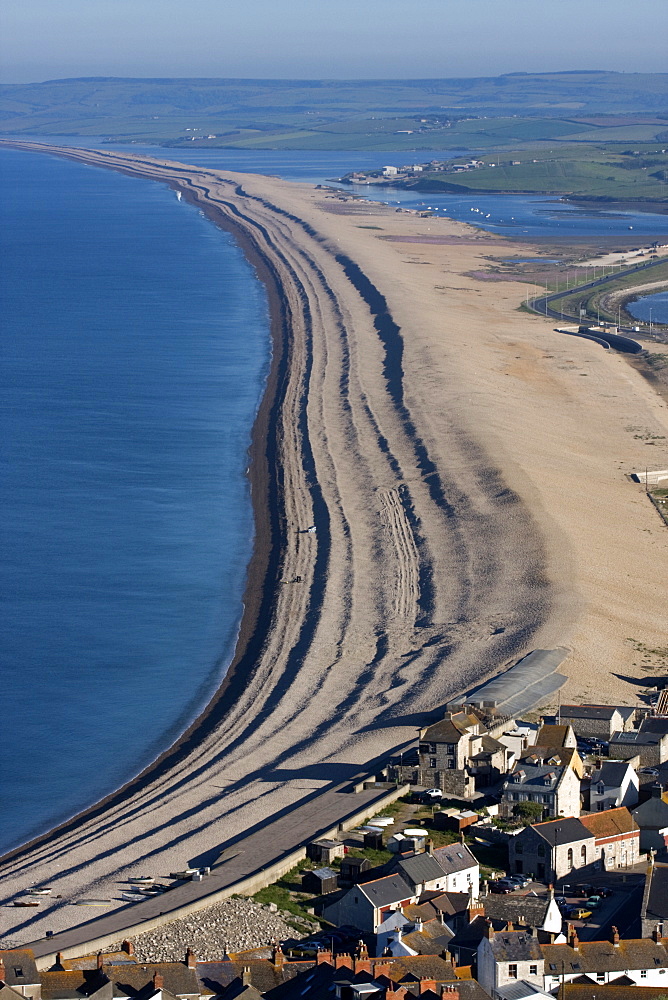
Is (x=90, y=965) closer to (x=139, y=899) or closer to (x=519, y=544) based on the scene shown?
(x=139, y=899)

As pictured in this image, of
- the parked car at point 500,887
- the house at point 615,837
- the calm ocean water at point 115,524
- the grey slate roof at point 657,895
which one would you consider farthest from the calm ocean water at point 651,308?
the grey slate roof at point 657,895

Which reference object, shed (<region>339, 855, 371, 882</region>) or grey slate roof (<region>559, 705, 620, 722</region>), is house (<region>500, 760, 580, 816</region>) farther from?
grey slate roof (<region>559, 705, 620, 722</region>)

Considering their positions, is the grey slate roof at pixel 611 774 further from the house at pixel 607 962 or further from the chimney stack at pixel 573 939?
the house at pixel 607 962

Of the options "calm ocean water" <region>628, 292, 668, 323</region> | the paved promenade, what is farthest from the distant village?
"calm ocean water" <region>628, 292, 668, 323</region>

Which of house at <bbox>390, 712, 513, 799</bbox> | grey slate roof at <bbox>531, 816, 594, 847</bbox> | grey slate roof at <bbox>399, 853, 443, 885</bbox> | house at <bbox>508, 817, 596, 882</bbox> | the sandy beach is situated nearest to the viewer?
grey slate roof at <bbox>399, 853, 443, 885</bbox>

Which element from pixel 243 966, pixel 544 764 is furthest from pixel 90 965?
pixel 544 764
